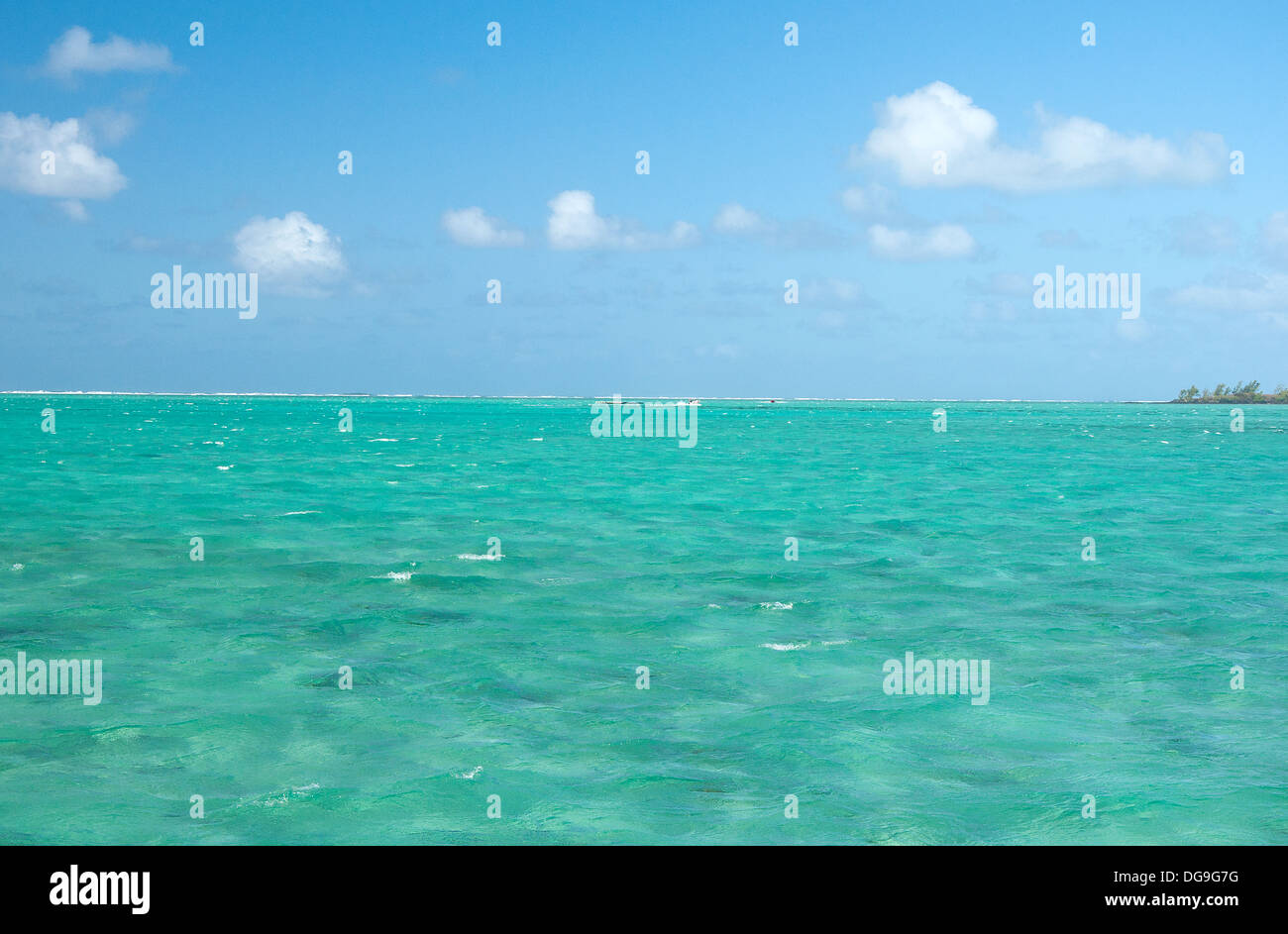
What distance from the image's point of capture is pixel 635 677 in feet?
39.4

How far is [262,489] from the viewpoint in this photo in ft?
111

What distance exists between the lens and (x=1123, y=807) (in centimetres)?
840

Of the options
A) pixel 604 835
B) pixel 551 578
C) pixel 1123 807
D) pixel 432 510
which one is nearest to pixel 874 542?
pixel 551 578

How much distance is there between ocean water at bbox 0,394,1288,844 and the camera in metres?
8.26

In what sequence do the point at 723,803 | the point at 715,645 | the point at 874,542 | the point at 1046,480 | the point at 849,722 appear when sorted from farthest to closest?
the point at 1046,480, the point at 874,542, the point at 715,645, the point at 849,722, the point at 723,803

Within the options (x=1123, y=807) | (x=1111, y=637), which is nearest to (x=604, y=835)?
(x=1123, y=807)

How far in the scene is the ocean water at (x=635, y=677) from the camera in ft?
27.1
